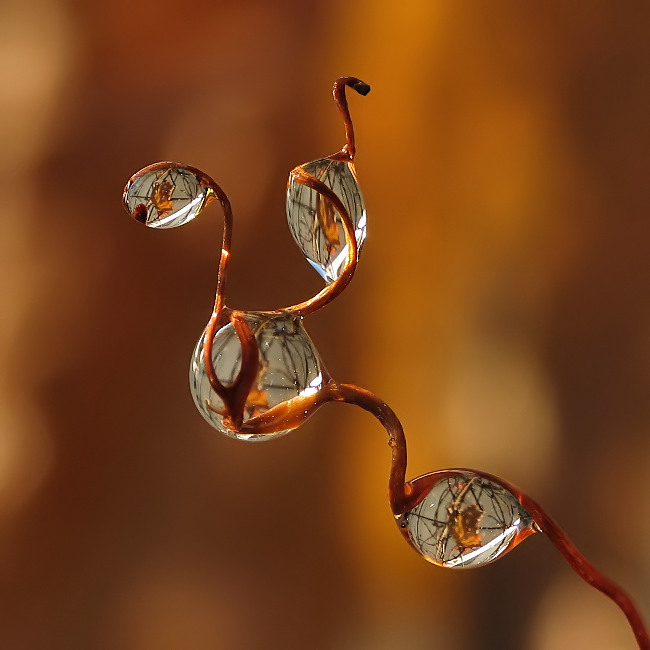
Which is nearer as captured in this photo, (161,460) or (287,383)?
A: (287,383)

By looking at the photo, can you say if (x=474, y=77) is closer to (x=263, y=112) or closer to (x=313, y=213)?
(x=263, y=112)

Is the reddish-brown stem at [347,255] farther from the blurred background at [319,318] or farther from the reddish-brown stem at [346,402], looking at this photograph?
the blurred background at [319,318]

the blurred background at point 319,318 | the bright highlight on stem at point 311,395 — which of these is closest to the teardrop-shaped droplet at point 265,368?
the bright highlight on stem at point 311,395

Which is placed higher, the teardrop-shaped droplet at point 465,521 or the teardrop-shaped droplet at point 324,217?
the teardrop-shaped droplet at point 324,217

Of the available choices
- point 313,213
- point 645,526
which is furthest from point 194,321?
point 313,213

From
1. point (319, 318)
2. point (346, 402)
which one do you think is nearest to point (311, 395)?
point (346, 402)

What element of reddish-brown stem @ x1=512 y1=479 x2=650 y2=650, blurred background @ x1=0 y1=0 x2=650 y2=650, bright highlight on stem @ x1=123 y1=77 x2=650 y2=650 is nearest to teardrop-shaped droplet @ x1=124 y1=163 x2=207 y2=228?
bright highlight on stem @ x1=123 y1=77 x2=650 y2=650
